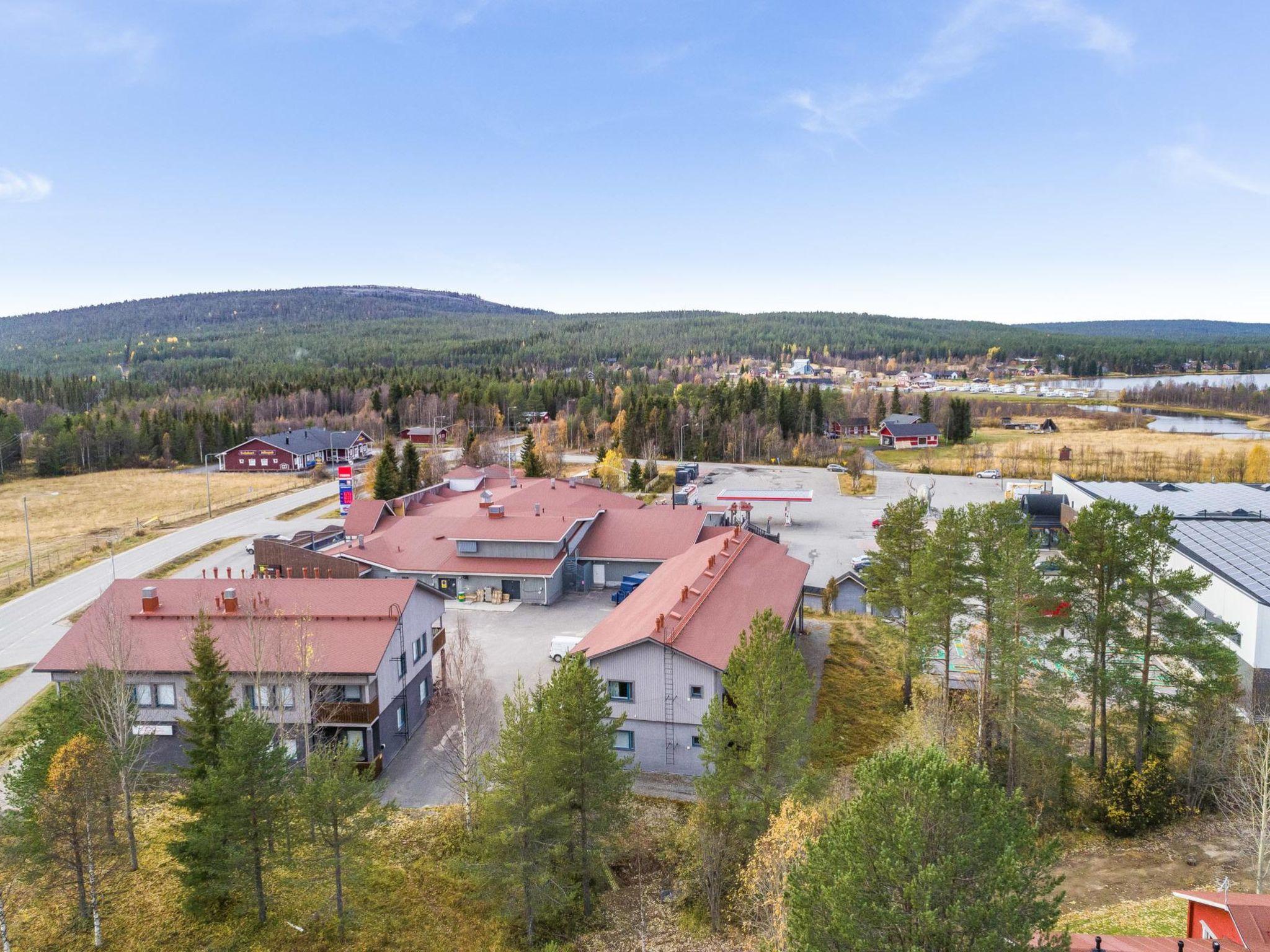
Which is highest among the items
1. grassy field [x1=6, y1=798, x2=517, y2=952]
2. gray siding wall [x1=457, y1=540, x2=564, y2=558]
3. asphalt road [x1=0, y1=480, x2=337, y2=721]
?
gray siding wall [x1=457, y1=540, x2=564, y2=558]

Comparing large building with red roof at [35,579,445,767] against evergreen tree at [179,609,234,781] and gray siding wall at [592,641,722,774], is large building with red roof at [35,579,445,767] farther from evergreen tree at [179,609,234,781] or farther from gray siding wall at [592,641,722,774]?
gray siding wall at [592,641,722,774]

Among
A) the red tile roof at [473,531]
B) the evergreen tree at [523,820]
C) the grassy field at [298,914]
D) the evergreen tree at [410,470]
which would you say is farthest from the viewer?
the evergreen tree at [410,470]

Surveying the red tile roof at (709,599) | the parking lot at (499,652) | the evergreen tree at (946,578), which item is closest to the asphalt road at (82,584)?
the parking lot at (499,652)

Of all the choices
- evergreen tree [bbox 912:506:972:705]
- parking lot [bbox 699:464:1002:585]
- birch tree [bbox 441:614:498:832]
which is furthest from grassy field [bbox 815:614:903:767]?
birch tree [bbox 441:614:498:832]

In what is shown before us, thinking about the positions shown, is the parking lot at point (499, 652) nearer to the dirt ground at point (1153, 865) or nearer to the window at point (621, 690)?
the window at point (621, 690)

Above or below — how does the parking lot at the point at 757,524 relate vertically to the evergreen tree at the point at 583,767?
below

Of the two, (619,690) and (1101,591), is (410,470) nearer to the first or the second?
(619,690)
